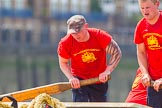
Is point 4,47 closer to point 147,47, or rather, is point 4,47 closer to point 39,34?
point 39,34

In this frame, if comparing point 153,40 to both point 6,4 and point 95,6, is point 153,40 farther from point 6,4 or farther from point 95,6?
point 95,6

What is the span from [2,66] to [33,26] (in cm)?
929

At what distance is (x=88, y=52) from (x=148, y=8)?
4.01 feet

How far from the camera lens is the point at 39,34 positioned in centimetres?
6419

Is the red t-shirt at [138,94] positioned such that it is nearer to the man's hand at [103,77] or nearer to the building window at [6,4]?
the man's hand at [103,77]

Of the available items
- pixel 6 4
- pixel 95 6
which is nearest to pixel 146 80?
pixel 6 4

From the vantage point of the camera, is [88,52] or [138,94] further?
[88,52]

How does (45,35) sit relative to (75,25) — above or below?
below

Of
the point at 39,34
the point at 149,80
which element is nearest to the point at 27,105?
the point at 149,80

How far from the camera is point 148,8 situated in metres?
7.86

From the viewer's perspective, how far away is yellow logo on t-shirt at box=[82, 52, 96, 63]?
8.91 m

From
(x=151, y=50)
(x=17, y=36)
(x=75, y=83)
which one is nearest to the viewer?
(x=151, y=50)

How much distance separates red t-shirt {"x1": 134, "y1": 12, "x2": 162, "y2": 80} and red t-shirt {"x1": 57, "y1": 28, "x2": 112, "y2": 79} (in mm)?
711

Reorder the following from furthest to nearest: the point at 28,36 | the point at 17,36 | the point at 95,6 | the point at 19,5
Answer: the point at 95,6, the point at 19,5, the point at 28,36, the point at 17,36
